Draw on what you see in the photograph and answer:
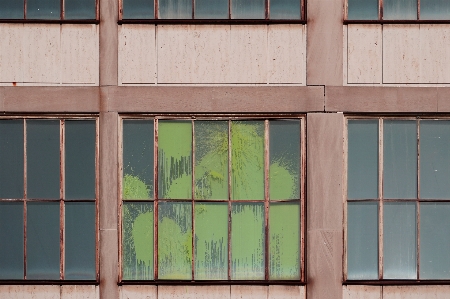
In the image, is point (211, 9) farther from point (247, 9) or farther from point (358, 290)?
point (358, 290)

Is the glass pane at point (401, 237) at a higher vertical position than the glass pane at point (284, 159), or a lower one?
lower

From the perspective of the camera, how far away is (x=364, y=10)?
10.0m

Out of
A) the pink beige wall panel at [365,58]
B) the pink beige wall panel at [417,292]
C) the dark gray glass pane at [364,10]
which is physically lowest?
the pink beige wall panel at [417,292]

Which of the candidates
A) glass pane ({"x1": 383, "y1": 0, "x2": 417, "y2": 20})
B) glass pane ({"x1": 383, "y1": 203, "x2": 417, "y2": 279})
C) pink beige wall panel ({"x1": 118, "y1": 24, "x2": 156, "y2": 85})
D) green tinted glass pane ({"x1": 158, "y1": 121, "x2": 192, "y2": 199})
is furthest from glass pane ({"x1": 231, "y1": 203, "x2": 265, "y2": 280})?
glass pane ({"x1": 383, "y1": 0, "x2": 417, "y2": 20})

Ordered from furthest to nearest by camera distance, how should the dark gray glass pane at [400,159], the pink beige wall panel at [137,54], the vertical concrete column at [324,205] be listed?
the dark gray glass pane at [400,159] → the pink beige wall panel at [137,54] → the vertical concrete column at [324,205]

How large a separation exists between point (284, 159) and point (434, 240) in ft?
9.49

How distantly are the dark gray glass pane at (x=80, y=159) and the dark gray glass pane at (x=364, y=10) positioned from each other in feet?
15.6

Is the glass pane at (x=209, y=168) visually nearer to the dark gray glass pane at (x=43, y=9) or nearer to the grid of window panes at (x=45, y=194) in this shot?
the grid of window panes at (x=45, y=194)

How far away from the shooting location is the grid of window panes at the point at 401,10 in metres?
10.0

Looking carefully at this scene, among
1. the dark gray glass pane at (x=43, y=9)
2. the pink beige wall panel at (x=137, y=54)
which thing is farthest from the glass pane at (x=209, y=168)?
the dark gray glass pane at (x=43, y=9)

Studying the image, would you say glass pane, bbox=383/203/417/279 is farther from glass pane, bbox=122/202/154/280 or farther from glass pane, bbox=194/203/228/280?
glass pane, bbox=122/202/154/280

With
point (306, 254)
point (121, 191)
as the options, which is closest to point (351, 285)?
point (306, 254)

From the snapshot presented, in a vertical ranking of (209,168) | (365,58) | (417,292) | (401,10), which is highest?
(401,10)

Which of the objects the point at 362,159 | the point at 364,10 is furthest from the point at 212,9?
the point at 362,159
